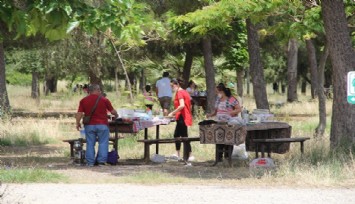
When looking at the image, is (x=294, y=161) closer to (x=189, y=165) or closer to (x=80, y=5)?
(x=189, y=165)

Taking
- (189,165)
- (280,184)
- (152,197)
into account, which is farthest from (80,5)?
(189,165)

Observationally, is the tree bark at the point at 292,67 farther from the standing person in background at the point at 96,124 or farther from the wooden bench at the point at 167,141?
the standing person in background at the point at 96,124

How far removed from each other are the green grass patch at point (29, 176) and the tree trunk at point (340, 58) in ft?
17.3

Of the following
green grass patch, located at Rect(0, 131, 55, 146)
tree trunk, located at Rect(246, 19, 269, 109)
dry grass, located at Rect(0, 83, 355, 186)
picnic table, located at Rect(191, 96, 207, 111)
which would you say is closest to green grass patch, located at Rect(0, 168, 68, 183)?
dry grass, located at Rect(0, 83, 355, 186)

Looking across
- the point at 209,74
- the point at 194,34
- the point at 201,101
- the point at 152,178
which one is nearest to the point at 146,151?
the point at 152,178

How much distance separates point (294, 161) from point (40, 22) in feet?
24.7

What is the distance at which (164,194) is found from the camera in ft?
34.7

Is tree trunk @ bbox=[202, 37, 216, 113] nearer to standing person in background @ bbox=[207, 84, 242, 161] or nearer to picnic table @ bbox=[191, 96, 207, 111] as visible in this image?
picnic table @ bbox=[191, 96, 207, 111]

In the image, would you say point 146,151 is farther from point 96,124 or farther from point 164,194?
point 164,194

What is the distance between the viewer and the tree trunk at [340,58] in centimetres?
1430

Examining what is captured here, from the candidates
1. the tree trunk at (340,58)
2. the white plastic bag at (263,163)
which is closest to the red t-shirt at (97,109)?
the white plastic bag at (263,163)

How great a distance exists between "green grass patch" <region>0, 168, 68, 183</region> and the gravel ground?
1.69 ft

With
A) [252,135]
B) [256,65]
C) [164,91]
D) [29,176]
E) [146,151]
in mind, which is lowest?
[29,176]

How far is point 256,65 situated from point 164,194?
1190 centimetres
